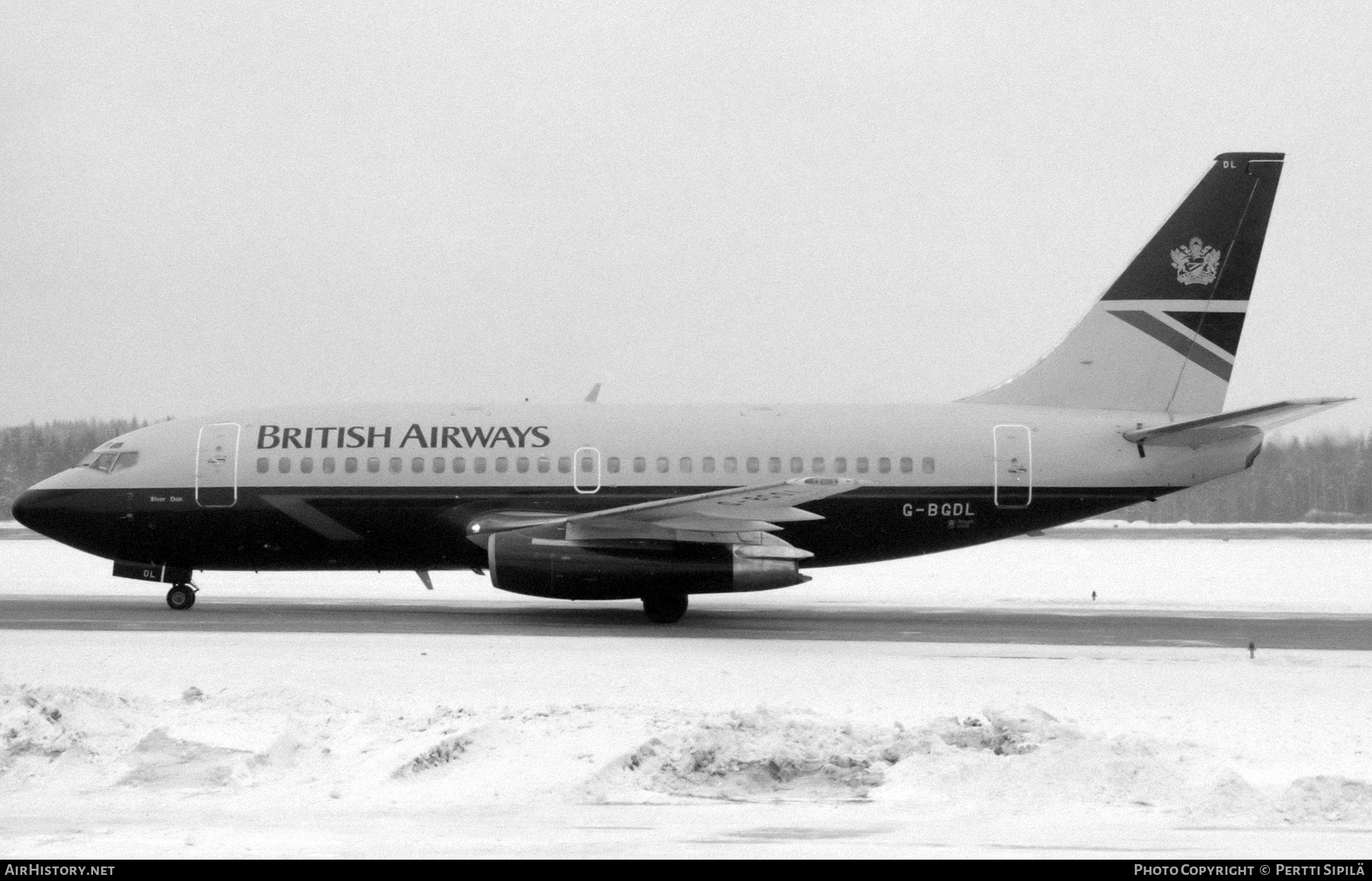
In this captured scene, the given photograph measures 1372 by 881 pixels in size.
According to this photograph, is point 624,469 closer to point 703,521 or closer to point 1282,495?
point 703,521

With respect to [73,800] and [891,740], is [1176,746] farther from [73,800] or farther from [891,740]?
[73,800]

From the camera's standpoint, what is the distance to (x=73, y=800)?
9.03 meters

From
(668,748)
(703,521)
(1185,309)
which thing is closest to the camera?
(668,748)

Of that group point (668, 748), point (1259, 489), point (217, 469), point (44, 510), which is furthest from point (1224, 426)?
point (1259, 489)

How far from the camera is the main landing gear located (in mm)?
20297

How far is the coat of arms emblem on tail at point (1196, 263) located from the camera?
2073cm

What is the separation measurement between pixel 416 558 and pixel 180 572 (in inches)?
142

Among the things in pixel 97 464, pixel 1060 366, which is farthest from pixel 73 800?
pixel 1060 366

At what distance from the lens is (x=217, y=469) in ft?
66.1

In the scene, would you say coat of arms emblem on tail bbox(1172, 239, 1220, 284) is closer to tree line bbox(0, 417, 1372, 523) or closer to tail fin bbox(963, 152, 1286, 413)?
tail fin bbox(963, 152, 1286, 413)

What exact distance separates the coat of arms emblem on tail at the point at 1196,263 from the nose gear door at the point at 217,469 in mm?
13991

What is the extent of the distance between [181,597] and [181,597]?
2 centimetres

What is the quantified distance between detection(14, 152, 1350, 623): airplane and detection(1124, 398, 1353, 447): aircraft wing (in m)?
0.04

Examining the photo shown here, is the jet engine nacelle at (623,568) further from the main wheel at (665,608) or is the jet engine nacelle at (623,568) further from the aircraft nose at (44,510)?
the aircraft nose at (44,510)
